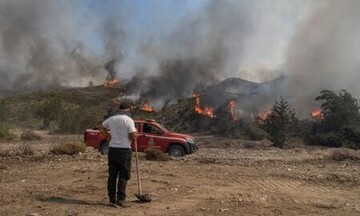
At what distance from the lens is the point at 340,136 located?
34.8 metres

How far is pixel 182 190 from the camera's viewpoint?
36.8 feet

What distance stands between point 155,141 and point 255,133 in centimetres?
1777

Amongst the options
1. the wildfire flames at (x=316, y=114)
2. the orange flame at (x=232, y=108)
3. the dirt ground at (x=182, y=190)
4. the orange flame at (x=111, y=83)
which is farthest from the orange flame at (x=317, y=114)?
the orange flame at (x=111, y=83)

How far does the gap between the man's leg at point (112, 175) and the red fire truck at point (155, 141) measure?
1181 centimetres

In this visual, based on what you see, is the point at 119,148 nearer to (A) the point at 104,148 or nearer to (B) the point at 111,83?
(A) the point at 104,148

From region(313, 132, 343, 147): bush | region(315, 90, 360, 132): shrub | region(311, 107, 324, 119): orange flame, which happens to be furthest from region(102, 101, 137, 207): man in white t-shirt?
region(311, 107, 324, 119): orange flame

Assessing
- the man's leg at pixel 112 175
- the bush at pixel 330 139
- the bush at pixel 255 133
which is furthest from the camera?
the bush at pixel 255 133

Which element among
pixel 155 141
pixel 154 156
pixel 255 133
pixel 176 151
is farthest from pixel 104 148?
pixel 255 133

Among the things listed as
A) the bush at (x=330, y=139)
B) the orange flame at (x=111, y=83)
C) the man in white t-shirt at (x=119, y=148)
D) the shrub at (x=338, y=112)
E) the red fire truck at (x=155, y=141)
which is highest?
the orange flame at (x=111, y=83)

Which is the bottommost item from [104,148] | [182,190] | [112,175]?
[182,190]

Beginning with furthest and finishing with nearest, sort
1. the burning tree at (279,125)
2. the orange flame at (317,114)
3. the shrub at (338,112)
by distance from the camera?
the orange flame at (317,114) → the shrub at (338,112) → the burning tree at (279,125)

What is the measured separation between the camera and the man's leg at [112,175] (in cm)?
935

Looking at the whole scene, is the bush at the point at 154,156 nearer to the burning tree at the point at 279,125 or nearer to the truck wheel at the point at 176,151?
the truck wheel at the point at 176,151

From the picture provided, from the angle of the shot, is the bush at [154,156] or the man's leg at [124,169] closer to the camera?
the man's leg at [124,169]
